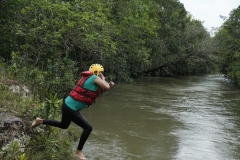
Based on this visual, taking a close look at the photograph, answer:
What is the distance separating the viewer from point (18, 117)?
6.13m

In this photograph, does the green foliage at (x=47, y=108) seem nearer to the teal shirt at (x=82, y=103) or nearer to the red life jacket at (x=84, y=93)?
the teal shirt at (x=82, y=103)

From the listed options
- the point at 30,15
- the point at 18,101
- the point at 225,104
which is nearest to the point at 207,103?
the point at 225,104

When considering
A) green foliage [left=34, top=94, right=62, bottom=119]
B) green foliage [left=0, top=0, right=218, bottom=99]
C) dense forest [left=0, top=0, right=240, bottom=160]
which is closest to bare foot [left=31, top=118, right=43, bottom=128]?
dense forest [left=0, top=0, right=240, bottom=160]

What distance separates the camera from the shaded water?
25.2 feet

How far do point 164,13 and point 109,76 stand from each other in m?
13.4

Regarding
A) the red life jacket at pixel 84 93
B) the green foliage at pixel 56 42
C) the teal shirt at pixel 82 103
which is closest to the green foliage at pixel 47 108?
the teal shirt at pixel 82 103

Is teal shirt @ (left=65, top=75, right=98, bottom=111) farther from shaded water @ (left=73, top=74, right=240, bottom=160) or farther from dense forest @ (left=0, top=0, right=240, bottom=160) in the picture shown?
shaded water @ (left=73, top=74, right=240, bottom=160)

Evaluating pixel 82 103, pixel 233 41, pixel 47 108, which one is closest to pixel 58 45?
pixel 47 108

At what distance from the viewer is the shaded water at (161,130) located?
25.2 ft

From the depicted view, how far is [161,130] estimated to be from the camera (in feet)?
32.8

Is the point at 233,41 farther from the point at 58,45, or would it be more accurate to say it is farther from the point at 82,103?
the point at 82,103

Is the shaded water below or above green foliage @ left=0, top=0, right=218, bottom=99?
below

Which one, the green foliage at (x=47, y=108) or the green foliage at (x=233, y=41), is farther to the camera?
the green foliage at (x=233, y=41)

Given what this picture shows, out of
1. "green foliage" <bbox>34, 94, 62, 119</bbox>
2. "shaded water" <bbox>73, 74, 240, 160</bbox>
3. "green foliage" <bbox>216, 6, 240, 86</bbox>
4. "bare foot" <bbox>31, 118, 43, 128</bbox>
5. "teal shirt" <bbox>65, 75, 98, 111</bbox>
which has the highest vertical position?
"green foliage" <bbox>216, 6, 240, 86</bbox>
